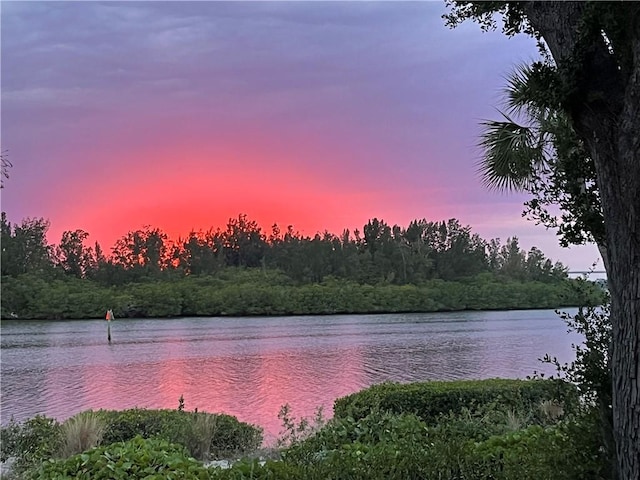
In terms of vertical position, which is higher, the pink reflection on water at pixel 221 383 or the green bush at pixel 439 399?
the green bush at pixel 439 399

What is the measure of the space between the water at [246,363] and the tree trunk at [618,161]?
7911 millimetres

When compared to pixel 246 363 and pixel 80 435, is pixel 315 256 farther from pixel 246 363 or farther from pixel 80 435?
pixel 80 435

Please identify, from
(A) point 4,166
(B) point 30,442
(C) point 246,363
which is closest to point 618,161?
(A) point 4,166

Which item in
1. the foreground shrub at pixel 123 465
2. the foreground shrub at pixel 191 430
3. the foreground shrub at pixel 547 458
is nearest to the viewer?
the foreground shrub at pixel 547 458

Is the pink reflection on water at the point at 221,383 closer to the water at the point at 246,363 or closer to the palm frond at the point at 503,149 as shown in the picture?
the water at the point at 246,363

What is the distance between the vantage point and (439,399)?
30.4 ft

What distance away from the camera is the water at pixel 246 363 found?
15.1 meters

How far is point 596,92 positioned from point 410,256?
63082mm

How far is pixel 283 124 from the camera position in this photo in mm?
18656

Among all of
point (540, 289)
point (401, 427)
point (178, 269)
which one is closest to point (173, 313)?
point (178, 269)

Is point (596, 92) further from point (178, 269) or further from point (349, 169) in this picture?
point (178, 269)

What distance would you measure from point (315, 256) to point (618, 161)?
63.4 meters

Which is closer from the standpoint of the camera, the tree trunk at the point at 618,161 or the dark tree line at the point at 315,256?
the tree trunk at the point at 618,161

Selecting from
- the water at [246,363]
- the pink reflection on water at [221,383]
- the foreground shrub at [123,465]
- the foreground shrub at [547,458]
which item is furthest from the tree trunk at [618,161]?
the water at [246,363]
